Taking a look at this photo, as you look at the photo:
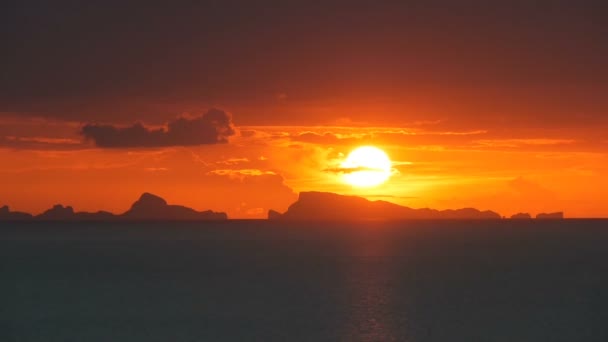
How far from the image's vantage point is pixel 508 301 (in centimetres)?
7456

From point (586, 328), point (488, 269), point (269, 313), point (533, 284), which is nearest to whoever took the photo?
point (586, 328)

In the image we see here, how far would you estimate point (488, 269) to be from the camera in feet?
374

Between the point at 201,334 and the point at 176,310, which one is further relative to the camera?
the point at 176,310

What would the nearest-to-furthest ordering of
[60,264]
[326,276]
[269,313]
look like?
[269,313] < [326,276] < [60,264]

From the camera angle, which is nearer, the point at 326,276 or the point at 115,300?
the point at 115,300

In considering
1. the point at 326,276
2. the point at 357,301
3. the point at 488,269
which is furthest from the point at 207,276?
the point at 488,269

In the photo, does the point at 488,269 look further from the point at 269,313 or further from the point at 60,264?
the point at 60,264

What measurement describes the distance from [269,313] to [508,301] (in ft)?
79.3

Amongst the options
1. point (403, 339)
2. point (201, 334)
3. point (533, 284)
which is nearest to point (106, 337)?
point (201, 334)

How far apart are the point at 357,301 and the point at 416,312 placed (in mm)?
9009

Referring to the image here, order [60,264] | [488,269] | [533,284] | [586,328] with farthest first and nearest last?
[60,264], [488,269], [533,284], [586,328]

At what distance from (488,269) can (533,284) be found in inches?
879

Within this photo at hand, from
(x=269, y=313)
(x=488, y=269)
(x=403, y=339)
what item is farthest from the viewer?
(x=488, y=269)

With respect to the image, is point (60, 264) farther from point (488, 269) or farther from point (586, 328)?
point (586, 328)
